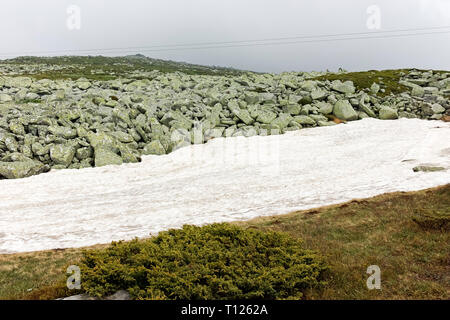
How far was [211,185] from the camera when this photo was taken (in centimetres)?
2714

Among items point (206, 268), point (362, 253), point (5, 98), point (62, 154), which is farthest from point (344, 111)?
point (5, 98)

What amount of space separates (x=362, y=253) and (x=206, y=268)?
7079mm

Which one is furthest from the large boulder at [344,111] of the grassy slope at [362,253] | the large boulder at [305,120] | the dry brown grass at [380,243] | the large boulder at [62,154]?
the large boulder at [62,154]

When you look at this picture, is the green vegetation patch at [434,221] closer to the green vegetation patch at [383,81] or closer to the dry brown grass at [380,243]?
the dry brown grass at [380,243]

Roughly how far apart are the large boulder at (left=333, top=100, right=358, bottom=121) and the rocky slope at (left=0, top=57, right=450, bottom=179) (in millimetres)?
161

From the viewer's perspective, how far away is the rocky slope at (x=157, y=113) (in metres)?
33.8

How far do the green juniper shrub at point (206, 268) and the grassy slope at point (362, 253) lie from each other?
103 centimetres

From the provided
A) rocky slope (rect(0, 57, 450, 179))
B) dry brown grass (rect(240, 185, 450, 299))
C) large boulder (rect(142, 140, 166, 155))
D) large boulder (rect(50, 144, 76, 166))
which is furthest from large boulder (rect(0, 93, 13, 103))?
dry brown grass (rect(240, 185, 450, 299))

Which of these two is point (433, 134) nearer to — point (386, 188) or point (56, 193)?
point (386, 188)

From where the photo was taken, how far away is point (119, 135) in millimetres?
37781

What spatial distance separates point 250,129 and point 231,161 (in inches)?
435

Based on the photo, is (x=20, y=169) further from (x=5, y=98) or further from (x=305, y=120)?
(x=305, y=120)
